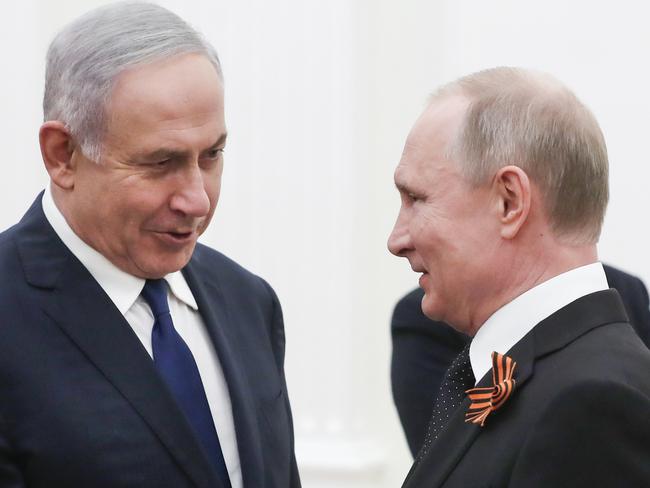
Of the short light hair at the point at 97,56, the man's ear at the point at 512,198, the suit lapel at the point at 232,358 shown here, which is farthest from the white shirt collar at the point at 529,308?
the short light hair at the point at 97,56

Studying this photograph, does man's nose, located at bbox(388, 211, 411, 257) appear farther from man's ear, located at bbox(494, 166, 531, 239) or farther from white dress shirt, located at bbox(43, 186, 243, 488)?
white dress shirt, located at bbox(43, 186, 243, 488)

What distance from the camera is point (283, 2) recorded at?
16.9 ft

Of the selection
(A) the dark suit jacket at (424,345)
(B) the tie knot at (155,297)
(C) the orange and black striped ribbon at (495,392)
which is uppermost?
(B) the tie knot at (155,297)

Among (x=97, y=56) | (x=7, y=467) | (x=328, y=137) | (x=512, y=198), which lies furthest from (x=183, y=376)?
(x=328, y=137)

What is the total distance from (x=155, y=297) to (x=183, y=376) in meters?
0.17

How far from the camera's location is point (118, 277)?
2541mm

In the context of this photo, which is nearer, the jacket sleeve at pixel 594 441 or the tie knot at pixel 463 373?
the jacket sleeve at pixel 594 441

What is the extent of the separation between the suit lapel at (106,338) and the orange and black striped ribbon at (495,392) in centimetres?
56

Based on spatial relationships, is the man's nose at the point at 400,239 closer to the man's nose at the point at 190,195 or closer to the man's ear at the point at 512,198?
the man's ear at the point at 512,198

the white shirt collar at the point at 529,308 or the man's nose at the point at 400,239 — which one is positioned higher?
the man's nose at the point at 400,239

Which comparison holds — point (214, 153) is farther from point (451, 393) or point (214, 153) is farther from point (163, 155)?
point (451, 393)

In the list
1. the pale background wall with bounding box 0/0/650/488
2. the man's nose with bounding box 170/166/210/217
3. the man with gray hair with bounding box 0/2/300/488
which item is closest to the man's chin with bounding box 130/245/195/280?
the man with gray hair with bounding box 0/2/300/488

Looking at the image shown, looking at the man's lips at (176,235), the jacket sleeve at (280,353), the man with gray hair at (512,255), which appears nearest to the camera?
the man with gray hair at (512,255)

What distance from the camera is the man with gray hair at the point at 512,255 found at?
83.3 inches
